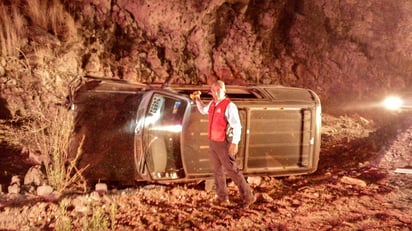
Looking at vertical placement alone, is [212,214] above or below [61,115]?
below

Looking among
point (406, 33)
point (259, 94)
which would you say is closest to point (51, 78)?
point (259, 94)

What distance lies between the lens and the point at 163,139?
577cm

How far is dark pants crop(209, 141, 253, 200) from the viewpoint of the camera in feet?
16.1

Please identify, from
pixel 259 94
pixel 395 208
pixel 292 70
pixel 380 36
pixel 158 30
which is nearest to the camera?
pixel 395 208

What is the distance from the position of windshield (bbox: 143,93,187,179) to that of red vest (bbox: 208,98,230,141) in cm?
74

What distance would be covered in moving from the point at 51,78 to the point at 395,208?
713 cm

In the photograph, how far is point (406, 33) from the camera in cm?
1415

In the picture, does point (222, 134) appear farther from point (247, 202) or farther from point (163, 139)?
point (163, 139)

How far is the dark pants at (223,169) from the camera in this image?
4.90 metres

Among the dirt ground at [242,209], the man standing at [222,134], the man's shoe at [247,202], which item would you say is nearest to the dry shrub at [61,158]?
the dirt ground at [242,209]

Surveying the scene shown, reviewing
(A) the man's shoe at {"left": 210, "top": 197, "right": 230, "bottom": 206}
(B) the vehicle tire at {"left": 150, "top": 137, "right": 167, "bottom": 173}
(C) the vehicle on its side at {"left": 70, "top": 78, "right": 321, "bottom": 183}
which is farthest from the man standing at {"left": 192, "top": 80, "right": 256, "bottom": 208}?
(B) the vehicle tire at {"left": 150, "top": 137, "right": 167, "bottom": 173}

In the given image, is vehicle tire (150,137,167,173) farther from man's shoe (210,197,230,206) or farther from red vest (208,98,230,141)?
red vest (208,98,230,141)

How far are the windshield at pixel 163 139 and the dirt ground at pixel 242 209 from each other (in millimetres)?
297

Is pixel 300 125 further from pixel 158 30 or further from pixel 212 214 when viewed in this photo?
pixel 158 30
